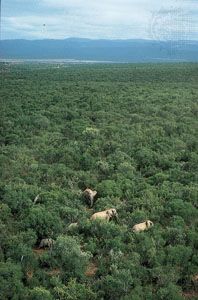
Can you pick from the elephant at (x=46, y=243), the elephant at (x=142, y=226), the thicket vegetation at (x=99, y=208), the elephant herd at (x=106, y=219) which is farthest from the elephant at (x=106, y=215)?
the elephant at (x=46, y=243)

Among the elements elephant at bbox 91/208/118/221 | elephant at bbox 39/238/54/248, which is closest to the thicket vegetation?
elephant at bbox 39/238/54/248

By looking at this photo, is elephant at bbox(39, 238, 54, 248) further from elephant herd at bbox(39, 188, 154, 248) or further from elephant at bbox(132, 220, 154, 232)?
elephant at bbox(132, 220, 154, 232)

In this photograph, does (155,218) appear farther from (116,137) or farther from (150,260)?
(116,137)

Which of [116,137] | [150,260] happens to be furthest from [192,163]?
[150,260]

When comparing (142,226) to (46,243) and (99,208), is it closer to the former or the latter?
(99,208)

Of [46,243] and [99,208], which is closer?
[46,243]

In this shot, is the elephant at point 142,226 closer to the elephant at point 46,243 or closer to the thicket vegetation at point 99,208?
the thicket vegetation at point 99,208

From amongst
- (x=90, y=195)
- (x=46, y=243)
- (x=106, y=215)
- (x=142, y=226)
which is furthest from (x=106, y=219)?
(x=90, y=195)
